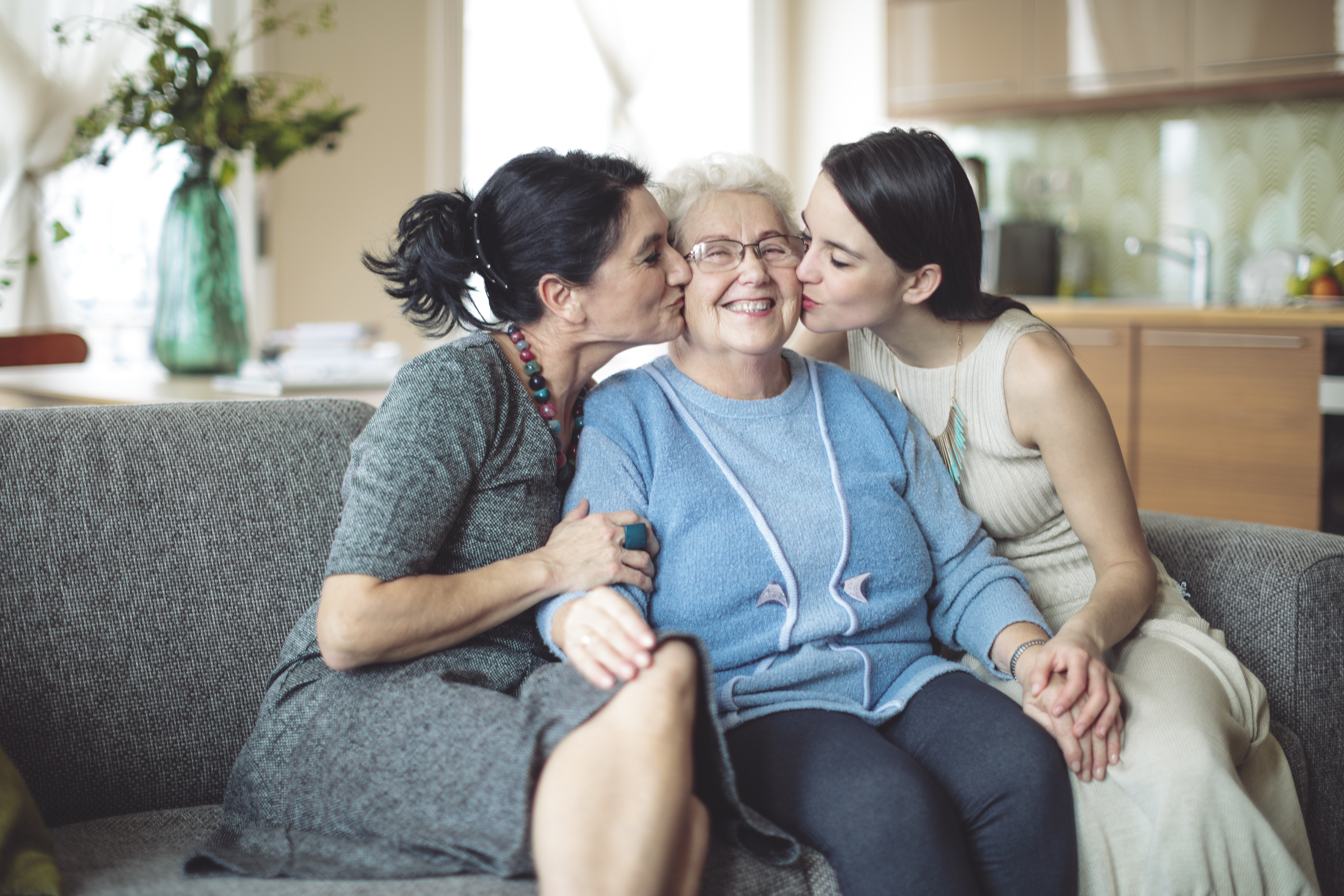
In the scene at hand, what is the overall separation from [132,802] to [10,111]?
2.05 metres

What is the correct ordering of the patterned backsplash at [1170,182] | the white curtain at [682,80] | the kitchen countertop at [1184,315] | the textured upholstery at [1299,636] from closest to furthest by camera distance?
the textured upholstery at [1299,636]
the kitchen countertop at [1184,315]
the patterned backsplash at [1170,182]
the white curtain at [682,80]

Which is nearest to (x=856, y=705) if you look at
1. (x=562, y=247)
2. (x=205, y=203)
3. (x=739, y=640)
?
(x=739, y=640)

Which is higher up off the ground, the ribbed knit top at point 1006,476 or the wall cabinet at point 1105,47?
the wall cabinet at point 1105,47

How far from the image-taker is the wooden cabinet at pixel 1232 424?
3.54 metres

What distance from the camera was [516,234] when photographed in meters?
1.44

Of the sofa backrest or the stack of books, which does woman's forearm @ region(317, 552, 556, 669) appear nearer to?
the sofa backrest

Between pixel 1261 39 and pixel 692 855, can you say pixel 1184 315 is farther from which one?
pixel 692 855

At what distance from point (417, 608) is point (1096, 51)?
Result: 12.5ft

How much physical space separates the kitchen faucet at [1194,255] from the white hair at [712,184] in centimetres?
298

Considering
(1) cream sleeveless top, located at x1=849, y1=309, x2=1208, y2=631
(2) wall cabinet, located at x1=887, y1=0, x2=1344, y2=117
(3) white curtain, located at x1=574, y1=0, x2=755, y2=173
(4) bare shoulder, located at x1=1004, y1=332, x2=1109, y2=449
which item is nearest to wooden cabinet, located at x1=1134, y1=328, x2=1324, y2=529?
(2) wall cabinet, located at x1=887, y1=0, x2=1344, y2=117

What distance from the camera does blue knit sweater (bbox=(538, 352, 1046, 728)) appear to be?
139cm

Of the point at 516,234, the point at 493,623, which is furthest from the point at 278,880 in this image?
the point at 516,234

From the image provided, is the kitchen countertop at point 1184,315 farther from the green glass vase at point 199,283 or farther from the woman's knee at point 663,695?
the woman's knee at point 663,695

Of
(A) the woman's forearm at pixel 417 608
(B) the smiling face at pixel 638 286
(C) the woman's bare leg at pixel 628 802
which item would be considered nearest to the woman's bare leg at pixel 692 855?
(C) the woman's bare leg at pixel 628 802
